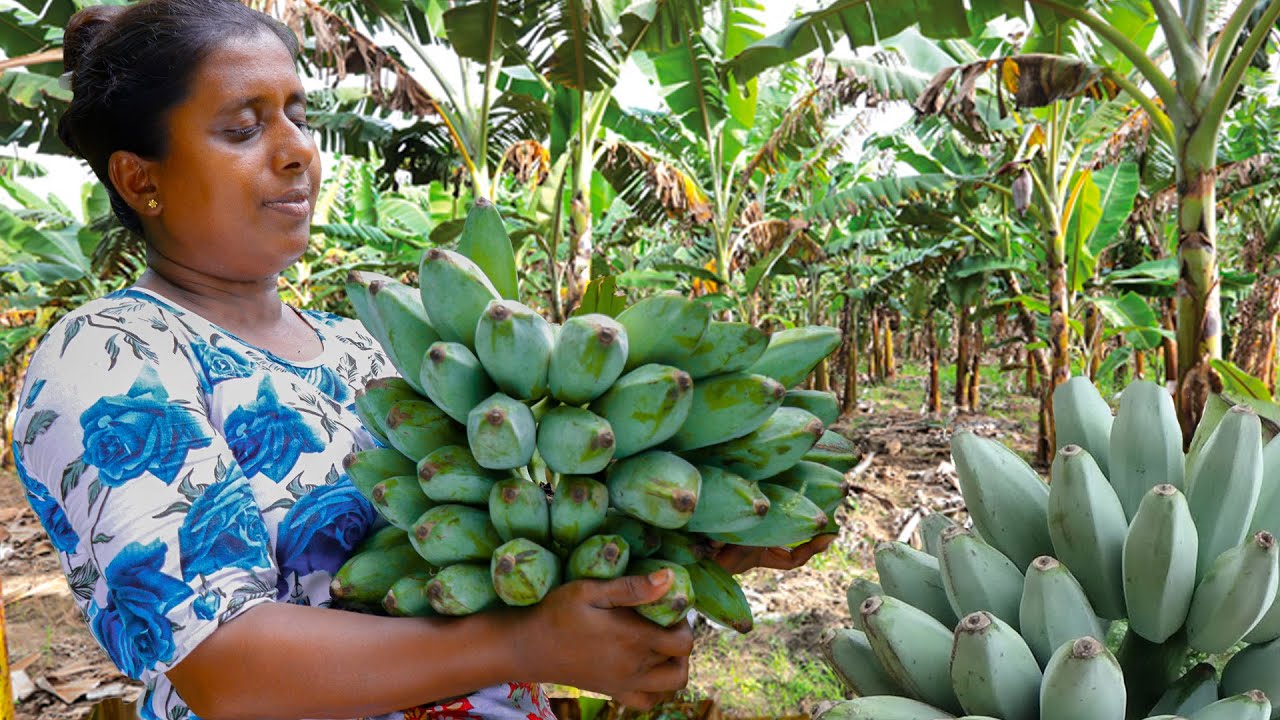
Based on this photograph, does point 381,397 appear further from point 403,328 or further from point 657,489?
point 657,489

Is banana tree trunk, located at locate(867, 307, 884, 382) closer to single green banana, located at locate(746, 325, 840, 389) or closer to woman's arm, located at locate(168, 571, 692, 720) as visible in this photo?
single green banana, located at locate(746, 325, 840, 389)

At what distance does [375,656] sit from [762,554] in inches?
17.0

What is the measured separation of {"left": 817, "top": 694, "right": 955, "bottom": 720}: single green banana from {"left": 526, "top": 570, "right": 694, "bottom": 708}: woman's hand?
18 cm

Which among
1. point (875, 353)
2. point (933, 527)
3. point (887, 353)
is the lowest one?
point (887, 353)

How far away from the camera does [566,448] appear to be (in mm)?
738

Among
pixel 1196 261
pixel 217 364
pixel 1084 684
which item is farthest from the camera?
pixel 1196 261

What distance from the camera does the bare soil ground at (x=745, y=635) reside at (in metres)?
3.36

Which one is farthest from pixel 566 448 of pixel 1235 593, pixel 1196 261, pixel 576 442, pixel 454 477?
pixel 1196 261

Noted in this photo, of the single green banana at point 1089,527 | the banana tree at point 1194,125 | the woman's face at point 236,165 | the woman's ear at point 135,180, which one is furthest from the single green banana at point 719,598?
the banana tree at point 1194,125

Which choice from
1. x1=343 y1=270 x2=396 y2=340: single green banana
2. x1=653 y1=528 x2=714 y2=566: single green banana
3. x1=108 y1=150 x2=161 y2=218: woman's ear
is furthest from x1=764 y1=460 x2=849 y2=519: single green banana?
x1=108 y1=150 x2=161 y2=218: woman's ear

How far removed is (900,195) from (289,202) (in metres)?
6.55

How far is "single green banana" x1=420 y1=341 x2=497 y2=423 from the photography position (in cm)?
75

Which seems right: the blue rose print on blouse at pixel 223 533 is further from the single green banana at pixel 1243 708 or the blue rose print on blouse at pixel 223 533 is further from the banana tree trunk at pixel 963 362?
the banana tree trunk at pixel 963 362

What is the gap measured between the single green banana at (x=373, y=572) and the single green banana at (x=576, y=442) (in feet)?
0.71
